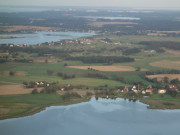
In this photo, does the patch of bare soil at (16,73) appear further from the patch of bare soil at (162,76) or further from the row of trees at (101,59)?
the patch of bare soil at (162,76)

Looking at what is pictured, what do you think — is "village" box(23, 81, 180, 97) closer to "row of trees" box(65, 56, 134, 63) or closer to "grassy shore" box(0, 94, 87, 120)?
"grassy shore" box(0, 94, 87, 120)

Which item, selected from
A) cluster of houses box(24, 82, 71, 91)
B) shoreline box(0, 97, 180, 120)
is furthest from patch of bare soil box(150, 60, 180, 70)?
cluster of houses box(24, 82, 71, 91)

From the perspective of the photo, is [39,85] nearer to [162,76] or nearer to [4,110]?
[4,110]

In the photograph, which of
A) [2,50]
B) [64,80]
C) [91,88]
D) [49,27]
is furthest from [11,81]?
[49,27]

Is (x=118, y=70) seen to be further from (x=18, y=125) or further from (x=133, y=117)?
(x=18, y=125)

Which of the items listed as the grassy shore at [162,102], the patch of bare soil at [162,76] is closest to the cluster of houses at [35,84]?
the grassy shore at [162,102]
